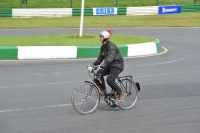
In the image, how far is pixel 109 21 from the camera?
119 ft

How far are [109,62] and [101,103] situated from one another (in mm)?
1306

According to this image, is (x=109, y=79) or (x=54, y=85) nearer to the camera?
(x=109, y=79)

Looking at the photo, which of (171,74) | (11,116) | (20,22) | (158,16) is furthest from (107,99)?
(158,16)

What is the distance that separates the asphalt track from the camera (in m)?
8.74

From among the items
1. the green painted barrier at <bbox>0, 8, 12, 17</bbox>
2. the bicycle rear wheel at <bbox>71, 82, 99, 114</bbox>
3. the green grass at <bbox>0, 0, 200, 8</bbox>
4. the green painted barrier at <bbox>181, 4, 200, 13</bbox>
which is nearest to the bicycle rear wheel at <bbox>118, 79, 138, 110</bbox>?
the bicycle rear wheel at <bbox>71, 82, 99, 114</bbox>

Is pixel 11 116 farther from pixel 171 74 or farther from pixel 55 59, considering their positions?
pixel 55 59

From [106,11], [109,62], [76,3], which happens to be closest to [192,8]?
[106,11]

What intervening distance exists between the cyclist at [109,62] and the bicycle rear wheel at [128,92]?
292mm

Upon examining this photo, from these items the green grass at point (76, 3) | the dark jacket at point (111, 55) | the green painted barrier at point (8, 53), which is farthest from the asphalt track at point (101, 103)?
the green grass at point (76, 3)

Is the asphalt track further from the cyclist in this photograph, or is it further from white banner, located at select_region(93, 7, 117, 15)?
white banner, located at select_region(93, 7, 117, 15)

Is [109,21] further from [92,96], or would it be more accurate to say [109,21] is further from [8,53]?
[92,96]

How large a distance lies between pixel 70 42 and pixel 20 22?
15378mm

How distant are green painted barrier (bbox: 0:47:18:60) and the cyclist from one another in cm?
765

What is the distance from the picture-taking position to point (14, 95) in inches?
442
